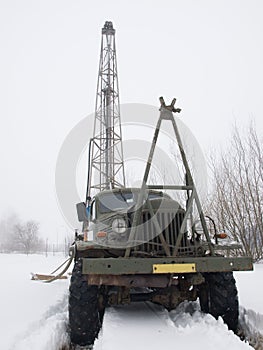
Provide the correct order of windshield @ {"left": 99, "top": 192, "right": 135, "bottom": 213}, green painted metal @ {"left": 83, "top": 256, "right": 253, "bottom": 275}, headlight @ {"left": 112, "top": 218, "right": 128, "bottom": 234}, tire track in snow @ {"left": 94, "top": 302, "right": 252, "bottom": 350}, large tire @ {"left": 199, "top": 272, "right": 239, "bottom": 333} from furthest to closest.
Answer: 1. windshield @ {"left": 99, "top": 192, "right": 135, "bottom": 213}
2. headlight @ {"left": 112, "top": 218, "right": 128, "bottom": 234}
3. large tire @ {"left": 199, "top": 272, "right": 239, "bottom": 333}
4. green painted metal @ {"left": 83, "top": 256, "right": 253, "bottom": 275}
5. tire track in snow @ {"left": 94, "top": 302, "right": 252, "bottom": 350}

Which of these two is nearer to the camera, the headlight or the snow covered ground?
the snow covered ground

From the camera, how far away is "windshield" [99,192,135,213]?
5.46 m

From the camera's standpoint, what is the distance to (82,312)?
3.80 m

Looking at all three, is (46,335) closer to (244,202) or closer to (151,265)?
(151,265)

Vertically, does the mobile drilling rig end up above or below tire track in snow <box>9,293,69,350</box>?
above

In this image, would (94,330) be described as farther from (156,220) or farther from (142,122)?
(142,122)

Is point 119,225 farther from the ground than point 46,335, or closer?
farther from the ground

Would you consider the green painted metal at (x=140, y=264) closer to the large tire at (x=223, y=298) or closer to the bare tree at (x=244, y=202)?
the large tire at (x=223, y=298)

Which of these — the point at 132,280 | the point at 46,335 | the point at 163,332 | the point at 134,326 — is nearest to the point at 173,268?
the point at 132,280

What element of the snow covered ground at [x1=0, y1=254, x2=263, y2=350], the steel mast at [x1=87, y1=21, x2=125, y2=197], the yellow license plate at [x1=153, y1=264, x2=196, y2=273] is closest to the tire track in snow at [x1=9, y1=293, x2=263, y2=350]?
the snow covered ground at [x1=0, y1=254, x2=263, y2=350]

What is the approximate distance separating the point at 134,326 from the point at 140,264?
2.41 ft

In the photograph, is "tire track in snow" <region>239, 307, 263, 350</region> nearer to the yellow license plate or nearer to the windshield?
the yellow license plate

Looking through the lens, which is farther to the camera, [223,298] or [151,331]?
[223,298]

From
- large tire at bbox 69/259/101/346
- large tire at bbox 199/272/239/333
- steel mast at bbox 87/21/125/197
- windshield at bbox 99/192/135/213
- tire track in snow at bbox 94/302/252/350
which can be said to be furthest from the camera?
steel mast at bbox 87/21/125/197
